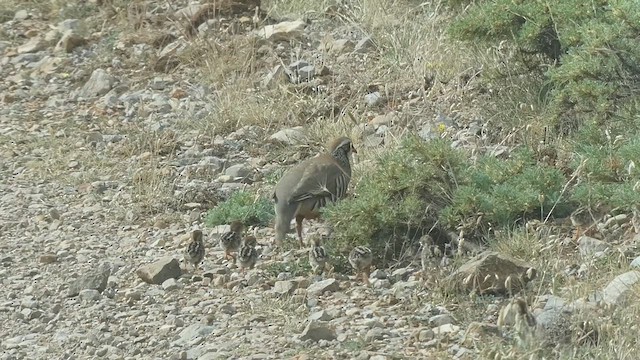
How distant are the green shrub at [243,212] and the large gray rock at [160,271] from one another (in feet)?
3.01

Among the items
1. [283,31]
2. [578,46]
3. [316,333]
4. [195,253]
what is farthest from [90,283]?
[283,31]

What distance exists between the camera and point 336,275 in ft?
23.3

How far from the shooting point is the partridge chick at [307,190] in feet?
25.3

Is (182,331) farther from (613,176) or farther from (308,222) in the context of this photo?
(613,176)

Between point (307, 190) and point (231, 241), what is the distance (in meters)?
0.60

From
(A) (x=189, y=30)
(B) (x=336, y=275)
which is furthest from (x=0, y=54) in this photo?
(B) (x=336, y=275)

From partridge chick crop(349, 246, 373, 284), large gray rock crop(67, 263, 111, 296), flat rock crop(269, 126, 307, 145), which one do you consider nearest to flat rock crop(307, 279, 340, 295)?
partridge chick crop(349, 246, 373, 284)

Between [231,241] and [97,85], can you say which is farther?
[97,85]

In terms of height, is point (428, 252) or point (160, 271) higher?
point (428, 252)

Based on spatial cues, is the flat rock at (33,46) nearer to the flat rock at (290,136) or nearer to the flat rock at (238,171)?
the flat rock at (290,136)

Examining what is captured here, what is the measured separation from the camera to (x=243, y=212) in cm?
824

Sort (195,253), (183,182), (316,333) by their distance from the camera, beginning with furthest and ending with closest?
(183,182)
(195,253)
(316,333)

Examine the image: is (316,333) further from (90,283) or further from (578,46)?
(578,46)

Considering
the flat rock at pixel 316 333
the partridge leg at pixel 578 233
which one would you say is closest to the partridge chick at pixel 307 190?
the partridge leg at pixel 578 233
